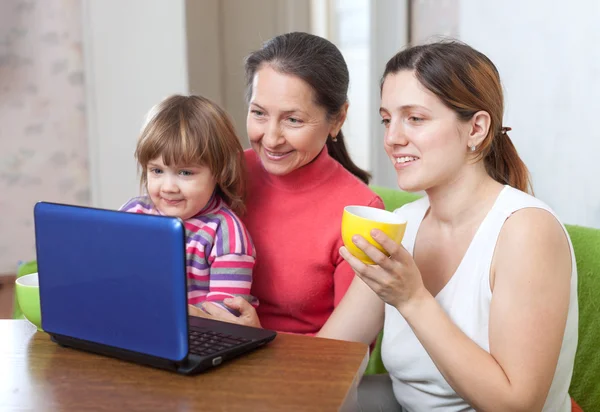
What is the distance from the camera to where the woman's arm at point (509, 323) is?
1070mm

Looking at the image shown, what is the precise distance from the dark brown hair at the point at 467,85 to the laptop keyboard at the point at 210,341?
1.68 ft

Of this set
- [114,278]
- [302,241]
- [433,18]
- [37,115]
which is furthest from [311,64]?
[37,115]

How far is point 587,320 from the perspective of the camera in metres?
1.40

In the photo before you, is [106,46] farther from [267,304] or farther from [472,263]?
[472,263]

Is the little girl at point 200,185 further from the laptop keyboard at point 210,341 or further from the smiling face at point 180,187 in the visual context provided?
the laptop keyboard at point 210,341

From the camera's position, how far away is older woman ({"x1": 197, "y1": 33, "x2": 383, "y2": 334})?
1.50 m

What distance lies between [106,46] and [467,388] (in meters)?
2.53

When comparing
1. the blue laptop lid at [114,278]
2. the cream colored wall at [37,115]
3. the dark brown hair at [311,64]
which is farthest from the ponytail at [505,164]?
the cream colored wall at [37,115]

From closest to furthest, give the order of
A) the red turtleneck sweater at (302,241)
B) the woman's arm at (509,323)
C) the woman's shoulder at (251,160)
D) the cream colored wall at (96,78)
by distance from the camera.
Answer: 1. the woman's arm at (509,323)
2. the red turtleneck sweater at (302,241)
3. the woman's shoulder at (251,160)
4. the cream colored wall at (96,78)

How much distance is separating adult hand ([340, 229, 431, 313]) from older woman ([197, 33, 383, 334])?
0.42m

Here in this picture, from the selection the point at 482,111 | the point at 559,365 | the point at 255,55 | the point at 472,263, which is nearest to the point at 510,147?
the point at 482,111

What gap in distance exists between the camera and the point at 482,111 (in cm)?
121

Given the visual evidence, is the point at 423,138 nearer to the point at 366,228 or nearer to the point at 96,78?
the point at 366,228

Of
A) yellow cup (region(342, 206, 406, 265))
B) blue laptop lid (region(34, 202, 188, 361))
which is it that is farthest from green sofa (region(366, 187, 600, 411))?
blue laptop lid (region(34, 202, 188, 361))
